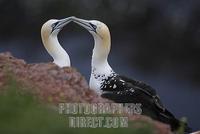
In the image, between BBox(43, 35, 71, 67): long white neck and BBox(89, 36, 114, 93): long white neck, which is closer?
BBox(89, 36, 114, 93): long white neck

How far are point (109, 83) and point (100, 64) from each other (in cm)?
66

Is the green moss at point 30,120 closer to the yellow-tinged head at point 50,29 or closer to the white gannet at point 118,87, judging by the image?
the white gannet at point 118,87

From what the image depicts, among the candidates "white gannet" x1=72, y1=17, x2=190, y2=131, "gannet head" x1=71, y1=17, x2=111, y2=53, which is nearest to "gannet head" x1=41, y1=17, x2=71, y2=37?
"white gannet" x1=72, y1=17, x2=190, y2=131

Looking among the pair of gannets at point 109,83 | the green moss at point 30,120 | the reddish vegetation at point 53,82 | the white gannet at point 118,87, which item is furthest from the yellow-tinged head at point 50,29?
the green moss at point 30,120

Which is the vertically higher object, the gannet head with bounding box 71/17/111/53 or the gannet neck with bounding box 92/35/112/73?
the gannet head with bounding box 71/17/111/53

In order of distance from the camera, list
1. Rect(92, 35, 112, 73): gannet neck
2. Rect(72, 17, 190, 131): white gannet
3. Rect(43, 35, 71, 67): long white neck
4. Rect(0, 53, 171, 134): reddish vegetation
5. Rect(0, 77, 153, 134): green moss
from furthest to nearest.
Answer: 1. Rect(43, 35, 71, 67): long white neck
2. Rect(92, 35, 112, 73): gannet neck
3. Rect(72, 17, 190, 131): white gannet
4. Rect(0, 53, 171, 134): reddish vegetation
5. Rect(0, 77, 153, 134): green moss

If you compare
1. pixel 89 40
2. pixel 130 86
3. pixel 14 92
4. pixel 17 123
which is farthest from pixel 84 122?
pixel 89 40

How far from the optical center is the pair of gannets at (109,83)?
7941 millimetres

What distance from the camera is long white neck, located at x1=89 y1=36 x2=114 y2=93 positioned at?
29.7 ft

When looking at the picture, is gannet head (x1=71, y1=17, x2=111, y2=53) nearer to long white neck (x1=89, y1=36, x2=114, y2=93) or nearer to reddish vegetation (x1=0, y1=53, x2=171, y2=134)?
long white neck (x1=89, y1=36, x2=114, y2=93)

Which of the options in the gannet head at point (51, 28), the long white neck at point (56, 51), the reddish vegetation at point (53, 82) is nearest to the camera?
the reddish vegetation at point (53, 82)

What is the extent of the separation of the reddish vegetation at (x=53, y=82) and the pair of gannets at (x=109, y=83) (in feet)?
3.43

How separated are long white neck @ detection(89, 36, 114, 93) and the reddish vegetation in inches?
76.8

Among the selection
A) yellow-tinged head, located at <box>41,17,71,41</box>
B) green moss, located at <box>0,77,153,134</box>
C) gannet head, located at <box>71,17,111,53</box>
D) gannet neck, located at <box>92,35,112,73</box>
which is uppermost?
yellow-tinged head, located at <box>41,17,71,41</box>
